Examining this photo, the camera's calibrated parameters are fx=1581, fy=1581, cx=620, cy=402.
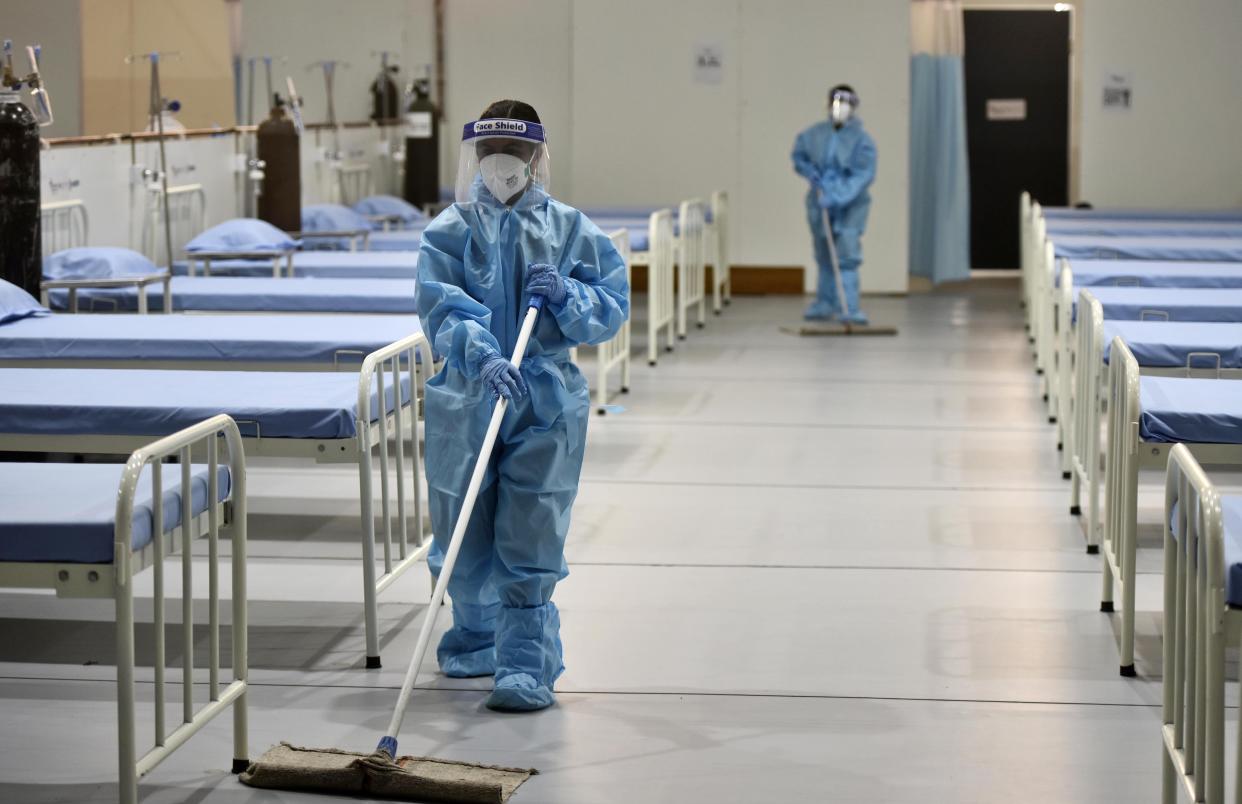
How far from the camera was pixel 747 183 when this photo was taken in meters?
13.6

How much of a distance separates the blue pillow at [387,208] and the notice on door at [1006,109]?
6.02 meters

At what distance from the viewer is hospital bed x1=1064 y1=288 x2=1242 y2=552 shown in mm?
4992

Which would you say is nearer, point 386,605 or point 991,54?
point 386,605

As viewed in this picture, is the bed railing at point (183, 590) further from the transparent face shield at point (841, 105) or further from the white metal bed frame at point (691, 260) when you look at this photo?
the transparent face shield at point (841, 105)

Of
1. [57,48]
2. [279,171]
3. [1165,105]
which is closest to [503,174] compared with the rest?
[57,48]

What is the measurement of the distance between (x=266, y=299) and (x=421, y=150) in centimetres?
531

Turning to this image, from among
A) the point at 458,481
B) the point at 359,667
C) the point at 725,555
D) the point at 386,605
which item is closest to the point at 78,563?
the point at 458,481

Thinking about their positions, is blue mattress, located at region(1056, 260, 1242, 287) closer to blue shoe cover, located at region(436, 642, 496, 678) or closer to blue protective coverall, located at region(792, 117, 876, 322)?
blue protective coverall, located at region(792, 117, 876, 322)

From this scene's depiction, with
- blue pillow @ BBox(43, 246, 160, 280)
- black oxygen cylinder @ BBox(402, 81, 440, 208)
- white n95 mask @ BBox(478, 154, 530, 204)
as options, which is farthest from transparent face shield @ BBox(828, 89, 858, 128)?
white n95 mask @ BBox(478, 154, 530, 204)

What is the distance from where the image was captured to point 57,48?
7.69m

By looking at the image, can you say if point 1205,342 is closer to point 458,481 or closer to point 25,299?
point 458,481

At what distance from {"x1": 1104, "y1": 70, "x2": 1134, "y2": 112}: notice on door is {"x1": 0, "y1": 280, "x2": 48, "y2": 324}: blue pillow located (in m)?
10.0

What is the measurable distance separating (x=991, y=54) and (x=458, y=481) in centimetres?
1181

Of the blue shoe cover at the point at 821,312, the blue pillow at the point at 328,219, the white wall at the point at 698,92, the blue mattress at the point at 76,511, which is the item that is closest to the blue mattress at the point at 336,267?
the blue pillow at the point at 328,219
